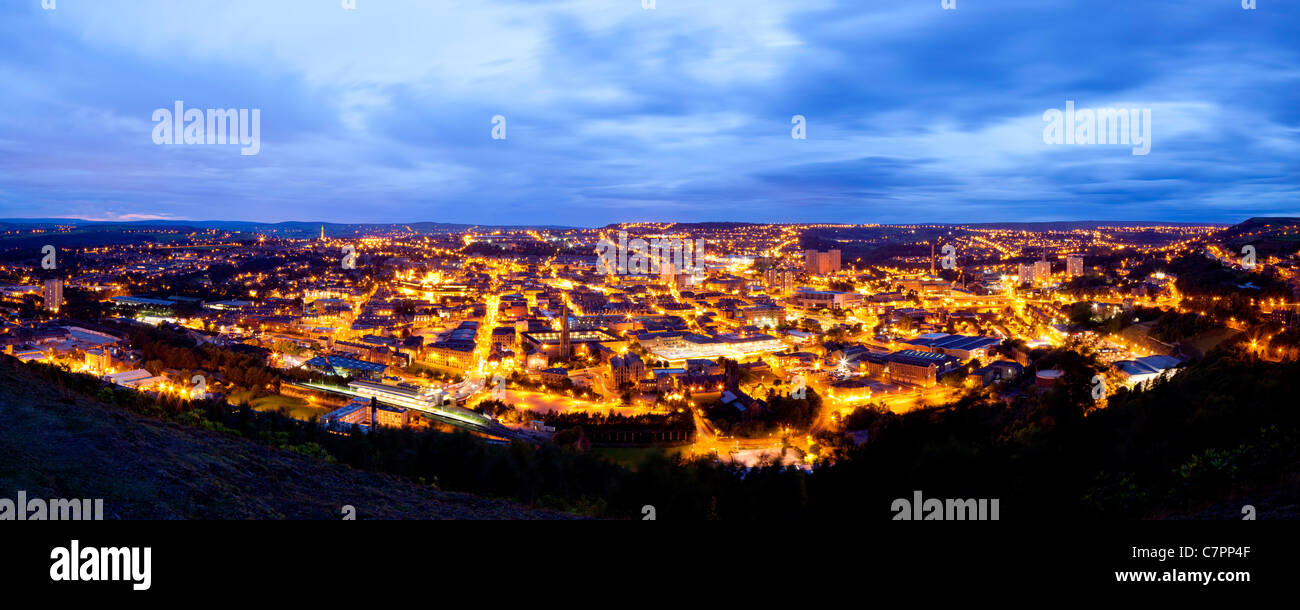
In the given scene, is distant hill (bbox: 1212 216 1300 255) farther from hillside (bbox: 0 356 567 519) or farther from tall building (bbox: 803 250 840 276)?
hillside (bbox: 0 356 567 519)

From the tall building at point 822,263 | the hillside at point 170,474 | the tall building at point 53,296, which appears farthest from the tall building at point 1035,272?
the tall building at point 53,296

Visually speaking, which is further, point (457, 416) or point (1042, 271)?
point (1042, 271)

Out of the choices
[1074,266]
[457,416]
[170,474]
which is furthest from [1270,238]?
[170,474]

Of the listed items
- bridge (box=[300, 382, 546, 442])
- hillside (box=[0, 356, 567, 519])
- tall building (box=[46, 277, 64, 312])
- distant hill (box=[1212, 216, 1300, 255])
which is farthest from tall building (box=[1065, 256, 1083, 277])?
tall building (box=[46, 277, 64, 312])

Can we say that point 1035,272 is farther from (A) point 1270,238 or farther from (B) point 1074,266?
(A) point 1270,238

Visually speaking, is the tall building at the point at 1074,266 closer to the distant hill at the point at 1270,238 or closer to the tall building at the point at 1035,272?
the tall building at the point at 1035,272

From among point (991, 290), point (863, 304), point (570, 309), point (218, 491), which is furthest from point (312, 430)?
point (991, 290)
